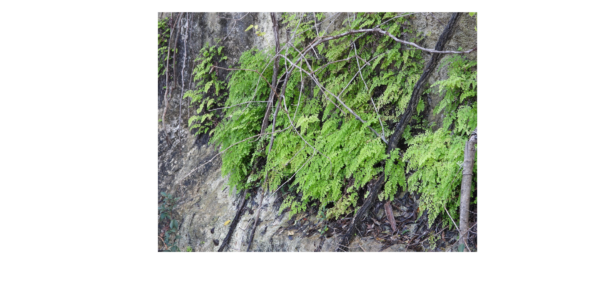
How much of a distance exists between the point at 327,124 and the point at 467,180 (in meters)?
1.44

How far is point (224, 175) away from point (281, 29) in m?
2.01

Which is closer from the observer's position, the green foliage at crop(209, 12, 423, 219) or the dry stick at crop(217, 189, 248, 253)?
the green foliage at crop(209, 12, 423, 219)

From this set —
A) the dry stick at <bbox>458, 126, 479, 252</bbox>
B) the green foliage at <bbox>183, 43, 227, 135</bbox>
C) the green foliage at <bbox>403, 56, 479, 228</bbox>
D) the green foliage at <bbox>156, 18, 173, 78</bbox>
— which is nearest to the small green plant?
the green foliage at <bbox>403, 56, 479, 228</bbox>

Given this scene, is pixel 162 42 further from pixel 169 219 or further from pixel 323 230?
pixel 323 230

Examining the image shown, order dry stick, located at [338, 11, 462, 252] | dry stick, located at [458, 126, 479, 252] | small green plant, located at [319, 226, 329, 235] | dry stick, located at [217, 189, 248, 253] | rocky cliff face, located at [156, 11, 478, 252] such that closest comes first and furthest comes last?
dry stick, located at [458, 126, 479, 252] < dry stick, located at [338, 11, 462, 252] < rocky cliff face, located at [156, 11, 478, 252] < small green plant, located at [319, 226, 329, 235] < dry stick, located at [217, 189, 248, 253]

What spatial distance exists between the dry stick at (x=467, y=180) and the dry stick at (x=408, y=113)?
2.18 ft

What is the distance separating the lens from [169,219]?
4.40m

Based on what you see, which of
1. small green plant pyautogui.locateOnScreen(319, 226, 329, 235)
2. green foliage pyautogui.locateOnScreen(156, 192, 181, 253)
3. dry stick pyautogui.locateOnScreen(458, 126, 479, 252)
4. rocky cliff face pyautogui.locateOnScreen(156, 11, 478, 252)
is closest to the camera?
dry stick pyautogui.locateOnScreen(458, 126, 479, 252)

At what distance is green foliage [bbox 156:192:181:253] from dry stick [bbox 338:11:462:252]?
90.6 inches

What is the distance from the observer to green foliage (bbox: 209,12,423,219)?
3.19 m

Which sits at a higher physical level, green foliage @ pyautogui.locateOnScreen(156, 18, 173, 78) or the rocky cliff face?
green foliage @ pyautogui.locateOnScreen(156, 18, 173, 78)

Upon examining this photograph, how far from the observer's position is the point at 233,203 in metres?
4.13

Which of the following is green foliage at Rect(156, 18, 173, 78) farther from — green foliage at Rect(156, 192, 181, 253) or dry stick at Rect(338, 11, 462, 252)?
dry stick at Rect(338, 11, 462, 252)
